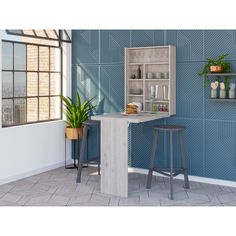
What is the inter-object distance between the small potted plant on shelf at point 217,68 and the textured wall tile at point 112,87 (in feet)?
4.51

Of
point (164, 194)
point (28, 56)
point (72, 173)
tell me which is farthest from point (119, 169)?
point (28, 56)

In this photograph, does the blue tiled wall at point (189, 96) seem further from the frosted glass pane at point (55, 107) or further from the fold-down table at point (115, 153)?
the fold-down table at point (115, 153)

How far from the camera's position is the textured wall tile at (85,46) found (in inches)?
260

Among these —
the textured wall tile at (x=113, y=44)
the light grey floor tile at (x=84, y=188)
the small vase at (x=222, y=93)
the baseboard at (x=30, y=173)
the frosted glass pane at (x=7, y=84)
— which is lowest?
the light grey floor tile at (x=84, y=188)

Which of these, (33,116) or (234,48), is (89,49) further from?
(234,48)

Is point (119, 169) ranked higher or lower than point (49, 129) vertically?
lower

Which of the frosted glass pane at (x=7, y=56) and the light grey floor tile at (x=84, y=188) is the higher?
Answer: the frosted glass pane at (x=7, y=56)

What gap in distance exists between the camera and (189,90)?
5746 mm

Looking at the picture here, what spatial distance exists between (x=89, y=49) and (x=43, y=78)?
0.92m

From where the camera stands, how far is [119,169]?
496 centimetres

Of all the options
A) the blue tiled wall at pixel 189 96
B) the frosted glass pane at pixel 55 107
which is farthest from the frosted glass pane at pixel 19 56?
the blue tiled wall at pixel 189 96

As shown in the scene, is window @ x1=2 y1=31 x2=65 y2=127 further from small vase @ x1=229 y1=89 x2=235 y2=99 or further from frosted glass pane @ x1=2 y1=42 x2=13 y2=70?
small vase @ x1=229 y1=89 x2=235 y2=99

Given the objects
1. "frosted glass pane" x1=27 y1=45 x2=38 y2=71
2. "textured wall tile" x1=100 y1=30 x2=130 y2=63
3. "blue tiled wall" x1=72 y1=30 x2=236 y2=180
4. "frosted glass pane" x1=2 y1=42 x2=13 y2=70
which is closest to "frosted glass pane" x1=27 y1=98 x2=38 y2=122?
"frosted glass pane" x1=27 y1=45 x2=38 y2=71

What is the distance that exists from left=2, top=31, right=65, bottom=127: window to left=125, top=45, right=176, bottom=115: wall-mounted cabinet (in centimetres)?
135
